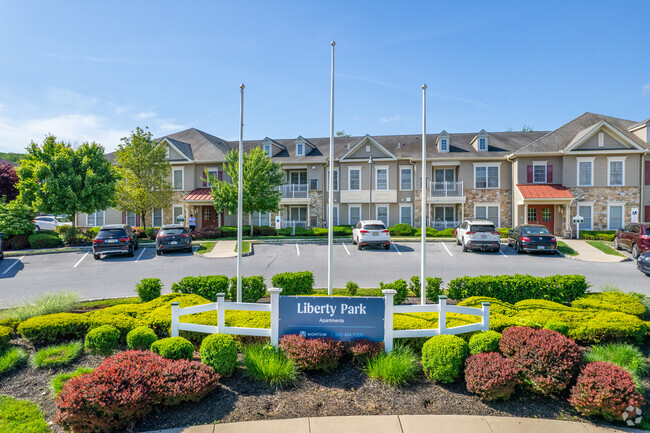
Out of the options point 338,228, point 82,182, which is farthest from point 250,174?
point 82,182

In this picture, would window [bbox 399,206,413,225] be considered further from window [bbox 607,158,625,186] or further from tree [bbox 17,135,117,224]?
tree [bbox 17,135,117,224]

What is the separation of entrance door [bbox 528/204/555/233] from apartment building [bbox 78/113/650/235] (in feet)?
0.24

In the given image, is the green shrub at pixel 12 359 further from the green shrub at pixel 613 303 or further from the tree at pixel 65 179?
the tree at pixel 65 179

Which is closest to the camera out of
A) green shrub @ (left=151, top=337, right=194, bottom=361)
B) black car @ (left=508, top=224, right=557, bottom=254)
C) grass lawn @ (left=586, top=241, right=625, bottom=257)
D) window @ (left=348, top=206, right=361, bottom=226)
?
green shrub @ (left=151, top=337, right=194, bottom=361)

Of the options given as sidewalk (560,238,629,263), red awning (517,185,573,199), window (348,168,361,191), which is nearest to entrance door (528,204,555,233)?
red awning (517,185,573,199)

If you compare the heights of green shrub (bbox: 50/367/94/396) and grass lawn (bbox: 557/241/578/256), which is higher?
grass lawn (bbox: 557/241/578/256)

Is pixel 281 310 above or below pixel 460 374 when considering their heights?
above

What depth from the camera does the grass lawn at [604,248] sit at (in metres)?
20.3

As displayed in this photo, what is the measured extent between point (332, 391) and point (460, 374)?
1873mm

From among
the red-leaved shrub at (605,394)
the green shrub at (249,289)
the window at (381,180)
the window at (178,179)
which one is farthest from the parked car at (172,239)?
the red-leaved shrub at (605,394)

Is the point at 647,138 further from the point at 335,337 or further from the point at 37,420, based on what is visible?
the point at 37,420

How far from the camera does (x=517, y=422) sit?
4.69 metres

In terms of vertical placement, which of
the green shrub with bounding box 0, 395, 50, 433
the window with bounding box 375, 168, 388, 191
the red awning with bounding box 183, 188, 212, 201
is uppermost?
the window with bounding box 375, 168, 388, 191

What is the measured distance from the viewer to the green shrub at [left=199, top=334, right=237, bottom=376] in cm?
561
